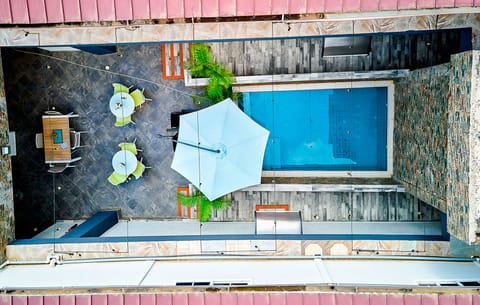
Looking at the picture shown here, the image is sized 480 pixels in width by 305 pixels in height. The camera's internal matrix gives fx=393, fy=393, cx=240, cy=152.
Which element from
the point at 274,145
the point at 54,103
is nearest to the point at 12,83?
the point at 54,103

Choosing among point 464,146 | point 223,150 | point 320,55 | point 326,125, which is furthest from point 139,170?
point 464,146

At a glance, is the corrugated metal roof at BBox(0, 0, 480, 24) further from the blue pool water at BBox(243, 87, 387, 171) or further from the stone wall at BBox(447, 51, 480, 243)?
the blue pool water at BBox(243, 87, 387, 171)

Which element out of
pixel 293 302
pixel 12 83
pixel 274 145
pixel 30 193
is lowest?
pixel 293 302

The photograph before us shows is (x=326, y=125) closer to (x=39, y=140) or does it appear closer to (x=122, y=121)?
(x=122, y=121)

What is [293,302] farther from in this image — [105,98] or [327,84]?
[105,98]

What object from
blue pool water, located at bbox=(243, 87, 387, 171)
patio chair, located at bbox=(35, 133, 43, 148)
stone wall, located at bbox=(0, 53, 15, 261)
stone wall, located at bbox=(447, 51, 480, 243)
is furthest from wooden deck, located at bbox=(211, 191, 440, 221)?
patio chair, located at bbox=(35, 133, 43, 148)

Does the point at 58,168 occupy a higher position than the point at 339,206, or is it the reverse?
the point at 58,168

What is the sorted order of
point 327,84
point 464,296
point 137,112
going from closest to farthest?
point 464,296
point 327,84
point 137,112
